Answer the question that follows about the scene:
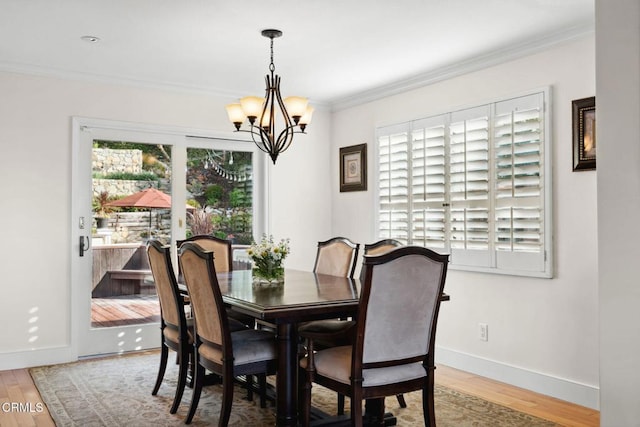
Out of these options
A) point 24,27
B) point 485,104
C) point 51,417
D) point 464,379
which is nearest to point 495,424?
point 464,379

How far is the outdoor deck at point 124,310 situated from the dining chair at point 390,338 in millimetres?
2799

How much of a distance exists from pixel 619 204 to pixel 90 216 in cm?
424

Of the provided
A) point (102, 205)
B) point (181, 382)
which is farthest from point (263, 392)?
point (102, 205)

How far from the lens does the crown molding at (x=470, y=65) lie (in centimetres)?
376

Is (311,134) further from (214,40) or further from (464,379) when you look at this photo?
(464,379)

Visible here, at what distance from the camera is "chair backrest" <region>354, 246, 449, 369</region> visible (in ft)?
8.45

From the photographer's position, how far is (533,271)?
3.97m

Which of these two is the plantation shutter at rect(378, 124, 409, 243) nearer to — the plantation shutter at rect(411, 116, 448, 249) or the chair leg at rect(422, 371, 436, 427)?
the plantation shutter at rect(411, 116, 448, 249)

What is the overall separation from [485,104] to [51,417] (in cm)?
370

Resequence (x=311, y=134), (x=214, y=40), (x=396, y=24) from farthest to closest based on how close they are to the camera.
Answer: (x=311, y=134)
(x=214, y=40)
(x=396, y=24)

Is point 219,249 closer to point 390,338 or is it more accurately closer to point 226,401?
point 226,401

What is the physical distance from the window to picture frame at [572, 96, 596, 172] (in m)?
Answer: 0.21

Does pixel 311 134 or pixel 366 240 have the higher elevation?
pixel 311 134

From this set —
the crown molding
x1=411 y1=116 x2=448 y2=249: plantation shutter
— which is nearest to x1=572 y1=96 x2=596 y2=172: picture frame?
the crown molding
